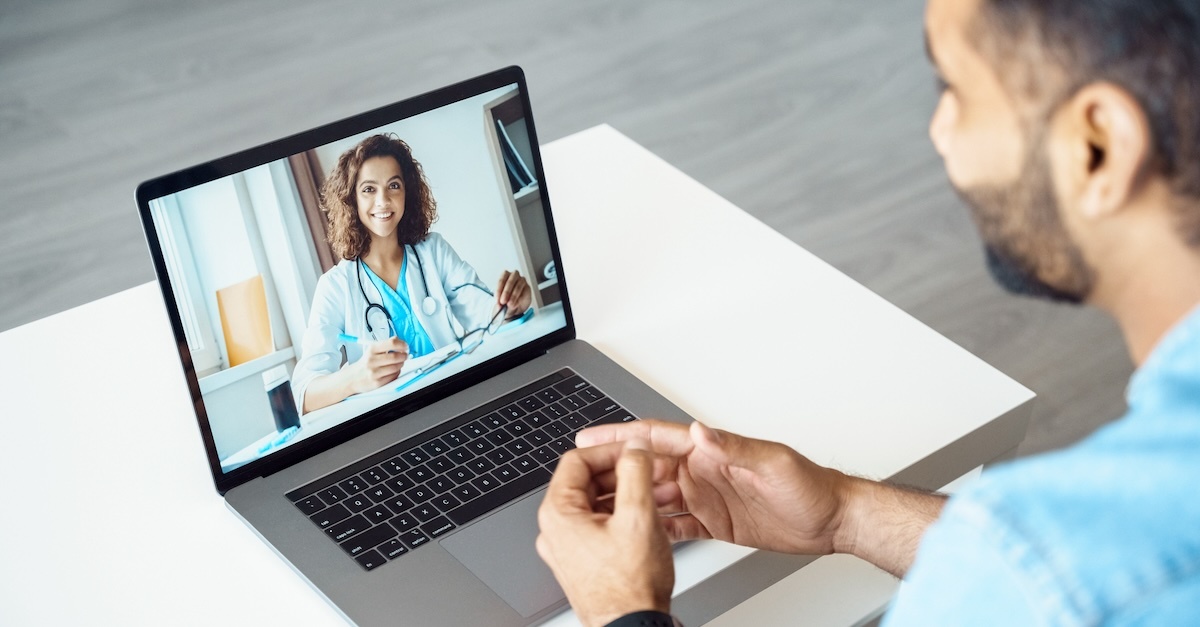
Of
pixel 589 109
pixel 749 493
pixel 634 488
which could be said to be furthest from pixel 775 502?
pixel 589 109

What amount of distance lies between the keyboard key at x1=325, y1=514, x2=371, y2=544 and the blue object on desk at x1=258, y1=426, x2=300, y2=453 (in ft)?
0.32

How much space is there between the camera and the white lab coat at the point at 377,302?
0.99 metres

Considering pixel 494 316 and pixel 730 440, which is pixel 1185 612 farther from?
pixel 494 316

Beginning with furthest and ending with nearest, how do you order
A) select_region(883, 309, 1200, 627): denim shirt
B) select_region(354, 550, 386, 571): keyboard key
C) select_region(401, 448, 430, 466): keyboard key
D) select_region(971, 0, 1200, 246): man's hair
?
select_region(401, 448, 430, 466): keyboard key → select_region(354, 550, 386, 571): keyboard key → select_region(971, 0, 1200, 246): man's hair → select_region(883, 309, 1200, 627): denim shirt

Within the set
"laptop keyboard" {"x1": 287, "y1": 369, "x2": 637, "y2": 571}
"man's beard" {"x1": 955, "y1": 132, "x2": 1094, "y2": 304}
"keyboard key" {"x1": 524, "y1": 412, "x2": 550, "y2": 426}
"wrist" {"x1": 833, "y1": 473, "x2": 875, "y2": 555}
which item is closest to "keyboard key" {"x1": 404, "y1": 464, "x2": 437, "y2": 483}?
"laptop keyboard" {"x1": 287, "y1": 369, "x2": 637, "y2": 571}

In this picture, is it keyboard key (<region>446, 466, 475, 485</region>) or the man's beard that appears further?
keyboard key (<region>446, 466, 475, 485</region>)

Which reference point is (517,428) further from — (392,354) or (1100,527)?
(1100,527)

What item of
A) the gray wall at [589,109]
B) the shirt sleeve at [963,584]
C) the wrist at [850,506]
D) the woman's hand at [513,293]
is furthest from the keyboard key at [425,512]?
the gray wall at [589,109]

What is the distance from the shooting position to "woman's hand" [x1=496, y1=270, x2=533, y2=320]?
3.57 feet

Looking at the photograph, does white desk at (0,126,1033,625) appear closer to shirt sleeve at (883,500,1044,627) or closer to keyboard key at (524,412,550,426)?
keyboard key at (524,412,550,426)

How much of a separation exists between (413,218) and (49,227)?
1.77 m

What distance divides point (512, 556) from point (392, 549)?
93 mm

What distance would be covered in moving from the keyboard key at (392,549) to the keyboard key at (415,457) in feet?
0.30

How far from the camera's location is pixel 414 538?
3.02 ft
